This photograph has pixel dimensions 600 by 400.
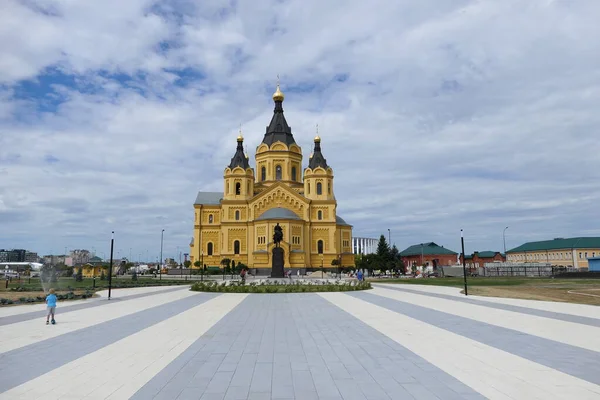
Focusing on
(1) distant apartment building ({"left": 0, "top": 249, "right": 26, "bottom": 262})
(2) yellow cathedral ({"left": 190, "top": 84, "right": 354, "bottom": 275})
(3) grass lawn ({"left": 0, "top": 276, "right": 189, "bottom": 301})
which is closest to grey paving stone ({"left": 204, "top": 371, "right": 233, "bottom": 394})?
(3) grass lawn ({"left": 0, "top": 276, "right": 189, "bottom": 301})

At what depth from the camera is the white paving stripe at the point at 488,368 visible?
6441 millimetres

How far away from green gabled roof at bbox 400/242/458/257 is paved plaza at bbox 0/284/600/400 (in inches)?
3928

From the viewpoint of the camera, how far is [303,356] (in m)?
8.80

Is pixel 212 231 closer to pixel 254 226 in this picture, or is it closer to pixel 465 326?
pixel 254 226

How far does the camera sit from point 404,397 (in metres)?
6.22

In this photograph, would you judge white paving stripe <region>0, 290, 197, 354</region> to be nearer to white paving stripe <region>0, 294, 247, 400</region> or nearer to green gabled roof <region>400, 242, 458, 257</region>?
white paving stripe <region>0, 294, 247, 400</region>

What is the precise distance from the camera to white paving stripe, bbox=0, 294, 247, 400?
6454mm

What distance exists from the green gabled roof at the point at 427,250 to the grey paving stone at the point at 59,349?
10227 cm

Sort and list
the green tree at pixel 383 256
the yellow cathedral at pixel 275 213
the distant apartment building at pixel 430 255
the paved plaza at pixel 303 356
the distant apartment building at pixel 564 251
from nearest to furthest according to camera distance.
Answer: the paved plaza at pixel 303 356 → the green tree at pixel 383 256 → the yellow cathedral at pixel 275 213 → the distant apartment building at pixel 564 251 → the distant apartment building at pixel 430 255

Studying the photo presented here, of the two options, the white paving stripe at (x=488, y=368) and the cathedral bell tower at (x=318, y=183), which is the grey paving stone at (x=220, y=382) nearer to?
the white paving stripe at (x=488, y=368)

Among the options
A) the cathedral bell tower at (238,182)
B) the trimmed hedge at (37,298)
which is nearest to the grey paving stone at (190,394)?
the trimmed hedge at (37,298)

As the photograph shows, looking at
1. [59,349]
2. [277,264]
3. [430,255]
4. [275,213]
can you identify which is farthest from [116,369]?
[430,255]

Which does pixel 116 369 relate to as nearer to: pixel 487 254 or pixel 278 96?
pixel 278 96

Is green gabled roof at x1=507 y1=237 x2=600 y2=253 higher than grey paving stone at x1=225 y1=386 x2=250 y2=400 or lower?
higher
